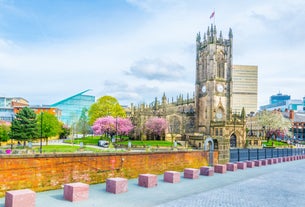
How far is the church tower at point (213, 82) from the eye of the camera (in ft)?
239

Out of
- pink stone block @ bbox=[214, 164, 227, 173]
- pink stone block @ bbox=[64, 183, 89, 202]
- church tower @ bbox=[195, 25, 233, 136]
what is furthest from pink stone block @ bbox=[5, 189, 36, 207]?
church tower @ bbox=[195, 25, 233, 136]

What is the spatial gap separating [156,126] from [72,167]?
54.0 metres

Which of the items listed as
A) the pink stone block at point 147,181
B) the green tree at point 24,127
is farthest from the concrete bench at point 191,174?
the green tree at point 24,127

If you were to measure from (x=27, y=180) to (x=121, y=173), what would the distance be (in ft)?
18.6

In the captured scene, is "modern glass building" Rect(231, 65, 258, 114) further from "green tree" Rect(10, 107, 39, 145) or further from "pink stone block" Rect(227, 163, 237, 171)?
"pink stone block" Rect(227, 163, 237, 171)

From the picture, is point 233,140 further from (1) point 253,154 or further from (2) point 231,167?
(2) point 231,167

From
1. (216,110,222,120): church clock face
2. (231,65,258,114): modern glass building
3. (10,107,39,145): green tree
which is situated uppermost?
(231,65,258,114): modern glass building

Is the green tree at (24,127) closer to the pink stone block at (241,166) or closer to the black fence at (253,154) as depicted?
the black fence at (253,154)

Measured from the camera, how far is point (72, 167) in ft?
46.8

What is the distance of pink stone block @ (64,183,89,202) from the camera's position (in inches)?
442

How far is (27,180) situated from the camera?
12.5 meters

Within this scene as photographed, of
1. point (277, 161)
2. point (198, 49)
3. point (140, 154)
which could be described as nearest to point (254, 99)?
point (198, 49)

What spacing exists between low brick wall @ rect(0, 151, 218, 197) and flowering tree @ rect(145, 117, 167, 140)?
155ft

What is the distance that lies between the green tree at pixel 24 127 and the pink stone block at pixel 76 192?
37735 mm
